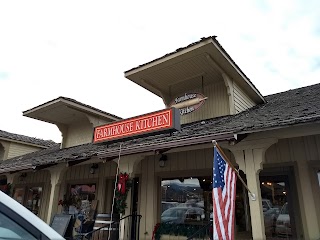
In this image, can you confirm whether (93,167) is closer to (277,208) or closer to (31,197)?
(31,197)

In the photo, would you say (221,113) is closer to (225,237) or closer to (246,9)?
(246,9)

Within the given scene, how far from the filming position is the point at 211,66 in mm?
8594

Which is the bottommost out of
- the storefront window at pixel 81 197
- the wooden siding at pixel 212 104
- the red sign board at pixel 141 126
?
the storefront window at pixel 81 197

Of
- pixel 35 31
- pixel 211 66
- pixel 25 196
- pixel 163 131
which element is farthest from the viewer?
pixel 25 196

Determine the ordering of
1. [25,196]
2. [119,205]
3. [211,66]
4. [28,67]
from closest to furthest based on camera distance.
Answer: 1. [119,205]
2. [211,66]
3. [25,196]
4. [28,67]

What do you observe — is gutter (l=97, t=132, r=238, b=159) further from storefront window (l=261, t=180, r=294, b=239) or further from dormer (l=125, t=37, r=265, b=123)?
dormer (l=125, t=37, r=265, b=123)

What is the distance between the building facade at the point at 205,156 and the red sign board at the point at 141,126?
9.8 inches

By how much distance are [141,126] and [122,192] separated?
1953mm

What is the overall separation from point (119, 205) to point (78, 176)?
4803 mm

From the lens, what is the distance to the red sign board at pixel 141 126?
21.4ft

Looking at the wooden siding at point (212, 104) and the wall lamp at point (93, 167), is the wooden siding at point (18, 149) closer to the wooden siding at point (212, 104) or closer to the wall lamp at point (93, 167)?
the wall lamp at point (93, 167)

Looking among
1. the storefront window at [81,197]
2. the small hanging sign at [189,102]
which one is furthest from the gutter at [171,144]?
the storefront window at [81,197]

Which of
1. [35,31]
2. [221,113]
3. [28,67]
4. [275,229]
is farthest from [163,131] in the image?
[28,67]

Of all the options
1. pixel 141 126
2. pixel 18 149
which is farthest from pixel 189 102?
pixel 18 149
